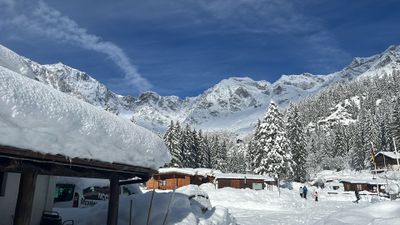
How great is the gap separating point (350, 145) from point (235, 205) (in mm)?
95293

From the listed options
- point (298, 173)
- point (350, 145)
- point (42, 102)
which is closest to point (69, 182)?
point (42, 102)

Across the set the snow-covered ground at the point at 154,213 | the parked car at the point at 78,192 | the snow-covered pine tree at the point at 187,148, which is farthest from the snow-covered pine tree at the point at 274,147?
the snow-covered ground at the point at 154,213

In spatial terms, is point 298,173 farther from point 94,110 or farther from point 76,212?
point 94,110

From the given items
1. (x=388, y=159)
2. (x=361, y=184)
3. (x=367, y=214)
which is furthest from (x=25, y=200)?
(x=388, y=159)

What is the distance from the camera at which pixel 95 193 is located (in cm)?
1872

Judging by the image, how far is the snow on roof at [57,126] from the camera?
6473 mm

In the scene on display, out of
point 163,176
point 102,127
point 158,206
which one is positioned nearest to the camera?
point 102,127

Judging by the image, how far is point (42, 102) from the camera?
710cm

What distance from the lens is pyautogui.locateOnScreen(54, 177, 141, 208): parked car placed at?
17328 millimetres

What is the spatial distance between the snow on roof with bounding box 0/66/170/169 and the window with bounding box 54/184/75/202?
8527 millimetres

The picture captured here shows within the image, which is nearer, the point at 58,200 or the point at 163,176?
the point at 58,200

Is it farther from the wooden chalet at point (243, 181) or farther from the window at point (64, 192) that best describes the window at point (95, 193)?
the wooden chalet at point (243, 181)

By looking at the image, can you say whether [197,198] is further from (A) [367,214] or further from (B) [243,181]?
(B) [243,181]

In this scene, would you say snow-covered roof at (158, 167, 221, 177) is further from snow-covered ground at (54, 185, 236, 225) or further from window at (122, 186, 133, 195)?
snow-covered ground at (54, 185, 236, 225)
